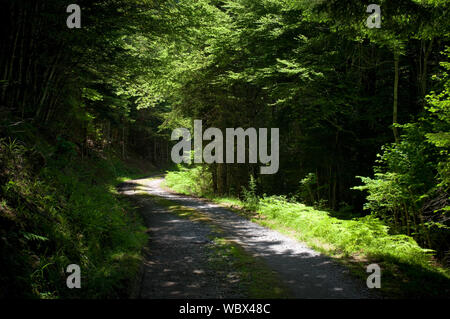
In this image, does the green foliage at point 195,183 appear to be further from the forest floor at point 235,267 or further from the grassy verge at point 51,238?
the grassy verge at point 51,238

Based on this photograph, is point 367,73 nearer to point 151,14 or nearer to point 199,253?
point 151,14

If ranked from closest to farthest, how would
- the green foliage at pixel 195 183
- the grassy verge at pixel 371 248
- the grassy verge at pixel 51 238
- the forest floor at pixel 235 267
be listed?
the grassy verge at pixel 51 238 → the forest floor at pixel 235 267 → the grassy verge at pixel 371 248 → the green foliage at pixel 195 183

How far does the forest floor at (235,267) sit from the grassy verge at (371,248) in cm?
44

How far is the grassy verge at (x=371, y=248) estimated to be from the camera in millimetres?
5289

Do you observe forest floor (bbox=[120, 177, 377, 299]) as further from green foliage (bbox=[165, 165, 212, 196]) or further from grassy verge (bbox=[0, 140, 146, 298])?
green foliage (bbox=[165, 165, 212, 196])

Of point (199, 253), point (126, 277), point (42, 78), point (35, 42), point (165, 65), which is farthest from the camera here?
point (165, 65)

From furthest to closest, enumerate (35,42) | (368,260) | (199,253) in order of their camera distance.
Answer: (35,42) < (199,253) < (368,260)

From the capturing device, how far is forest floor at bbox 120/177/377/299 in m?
4.96

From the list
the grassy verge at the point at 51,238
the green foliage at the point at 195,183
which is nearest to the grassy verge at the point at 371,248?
the grassy verge at the point at 51,238

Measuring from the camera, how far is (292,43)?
482 inches

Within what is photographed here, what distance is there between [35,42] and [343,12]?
7.60 metres

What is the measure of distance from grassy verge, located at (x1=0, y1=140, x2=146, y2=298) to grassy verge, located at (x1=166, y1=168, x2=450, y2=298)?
181 inches
